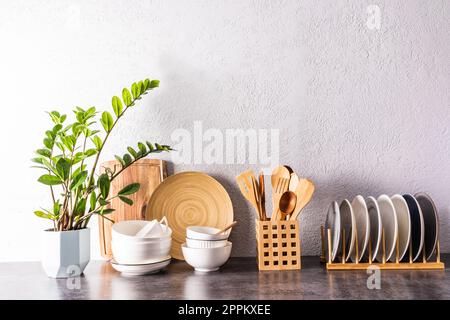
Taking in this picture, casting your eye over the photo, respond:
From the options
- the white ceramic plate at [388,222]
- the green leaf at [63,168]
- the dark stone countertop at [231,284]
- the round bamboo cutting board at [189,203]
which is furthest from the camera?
the round bamboo cutting board at [189,203]

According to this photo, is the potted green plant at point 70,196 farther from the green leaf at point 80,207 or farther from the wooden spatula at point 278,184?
the wooden spatula at point 278,184

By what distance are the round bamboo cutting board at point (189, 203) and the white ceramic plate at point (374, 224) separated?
45 centimetres

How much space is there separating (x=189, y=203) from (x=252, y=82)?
47cm

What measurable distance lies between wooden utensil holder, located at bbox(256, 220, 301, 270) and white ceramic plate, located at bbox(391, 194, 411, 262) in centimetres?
32

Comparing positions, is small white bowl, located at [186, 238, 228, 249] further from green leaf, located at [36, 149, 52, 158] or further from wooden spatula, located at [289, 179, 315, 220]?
green leaf, located at [36, 149, 52, 158]

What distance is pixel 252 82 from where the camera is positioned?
4.56 ft

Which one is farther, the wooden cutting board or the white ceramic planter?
the wooden cutting board

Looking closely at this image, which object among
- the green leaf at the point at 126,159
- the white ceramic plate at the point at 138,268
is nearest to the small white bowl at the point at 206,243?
the white ceramic plate at the point at 138,268

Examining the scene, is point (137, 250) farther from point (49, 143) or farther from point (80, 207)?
point (49, 143)

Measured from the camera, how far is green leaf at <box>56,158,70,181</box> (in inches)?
43.8

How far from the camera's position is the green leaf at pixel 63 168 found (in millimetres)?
1112

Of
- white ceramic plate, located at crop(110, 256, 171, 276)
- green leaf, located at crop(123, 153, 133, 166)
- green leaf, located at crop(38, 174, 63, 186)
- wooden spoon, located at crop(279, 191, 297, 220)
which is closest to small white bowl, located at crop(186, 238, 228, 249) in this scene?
white ceramic plate, located at crop(110, 256, 171, 276)
